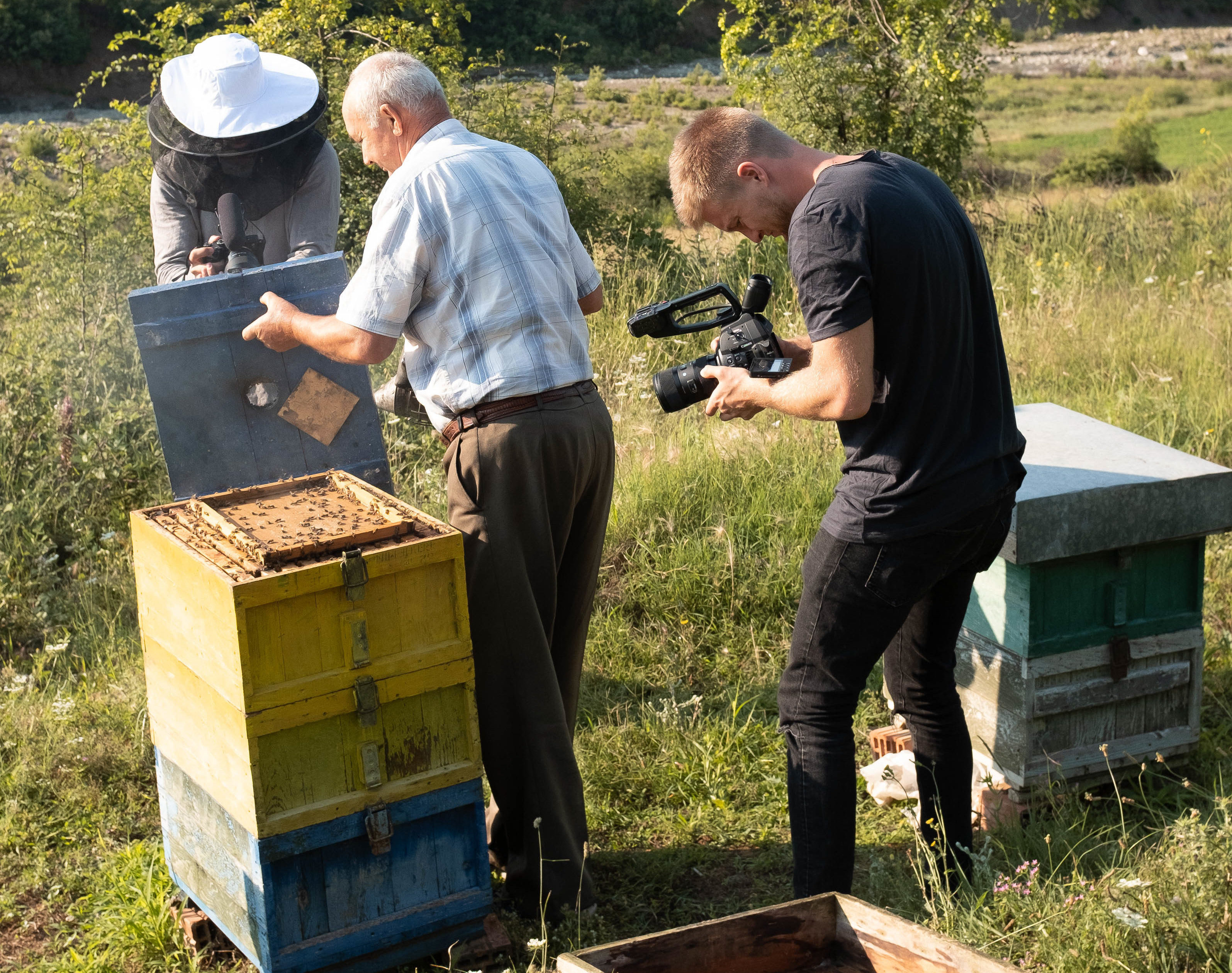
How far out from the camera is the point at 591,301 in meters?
3.28

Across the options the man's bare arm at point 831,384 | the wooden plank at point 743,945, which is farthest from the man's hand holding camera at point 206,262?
the wooden plank at point 743,945

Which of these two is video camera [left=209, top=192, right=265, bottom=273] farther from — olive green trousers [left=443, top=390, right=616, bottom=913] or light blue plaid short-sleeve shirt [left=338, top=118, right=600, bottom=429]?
olive green trousers [left=443, top=390, right=616, bottom=913]

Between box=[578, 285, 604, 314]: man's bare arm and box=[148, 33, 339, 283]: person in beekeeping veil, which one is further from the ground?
box=[148, 33, 339, 283]: person in beekeeping veil

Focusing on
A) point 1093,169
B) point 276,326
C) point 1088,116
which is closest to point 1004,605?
point 276,326

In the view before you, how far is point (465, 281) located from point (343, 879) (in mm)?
1428

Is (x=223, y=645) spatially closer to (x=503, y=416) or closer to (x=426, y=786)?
(x=426, y=786)

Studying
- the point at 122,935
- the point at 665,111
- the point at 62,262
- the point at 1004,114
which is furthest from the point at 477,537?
the point at 1004,114

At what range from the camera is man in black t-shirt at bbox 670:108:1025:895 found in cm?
232

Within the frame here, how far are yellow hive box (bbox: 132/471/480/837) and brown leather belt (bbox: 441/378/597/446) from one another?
Answer: 249 mm

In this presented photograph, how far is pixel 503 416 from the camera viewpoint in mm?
2791

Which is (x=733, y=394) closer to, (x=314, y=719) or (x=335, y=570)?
(x=335, y=570)

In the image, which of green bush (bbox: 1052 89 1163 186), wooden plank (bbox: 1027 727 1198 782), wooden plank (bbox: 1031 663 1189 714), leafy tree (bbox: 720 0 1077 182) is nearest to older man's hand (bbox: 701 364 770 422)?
wooden plank (bbox: 1031 663 1189 714)

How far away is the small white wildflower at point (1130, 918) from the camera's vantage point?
7.33ft

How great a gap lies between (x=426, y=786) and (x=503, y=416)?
A: 0.89 m
